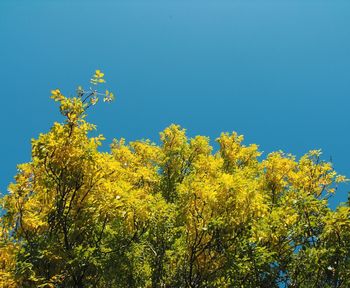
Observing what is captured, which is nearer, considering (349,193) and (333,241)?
(333,241)

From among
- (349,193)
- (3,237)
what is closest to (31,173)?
(3,237)

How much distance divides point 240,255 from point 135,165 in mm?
14935

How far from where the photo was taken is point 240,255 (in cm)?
1261

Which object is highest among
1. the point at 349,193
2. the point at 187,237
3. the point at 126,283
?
the point at 349,193

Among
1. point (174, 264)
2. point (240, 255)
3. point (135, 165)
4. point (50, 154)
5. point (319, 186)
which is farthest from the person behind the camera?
point (135, 165)

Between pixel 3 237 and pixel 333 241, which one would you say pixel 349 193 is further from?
pixel 3 237

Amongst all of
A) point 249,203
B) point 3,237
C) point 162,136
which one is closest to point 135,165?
point 162,136

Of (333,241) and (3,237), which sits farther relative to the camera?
(3,237)

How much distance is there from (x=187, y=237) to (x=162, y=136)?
14.3 meters

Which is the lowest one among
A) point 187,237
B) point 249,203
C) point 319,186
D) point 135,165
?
point 187,237

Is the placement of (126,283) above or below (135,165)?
below

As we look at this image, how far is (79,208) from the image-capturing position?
11.8m

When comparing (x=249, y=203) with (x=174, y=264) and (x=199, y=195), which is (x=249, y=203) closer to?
(x=199, y=195)

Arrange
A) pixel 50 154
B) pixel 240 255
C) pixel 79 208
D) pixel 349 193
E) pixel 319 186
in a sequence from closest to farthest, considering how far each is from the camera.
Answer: pixel 50 154 → pixel 79 208 → pixel 240 255 → pixel 349 193 → pixel 319 186
